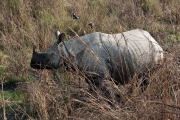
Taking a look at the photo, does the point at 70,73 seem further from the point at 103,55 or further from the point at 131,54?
the point at 131,54

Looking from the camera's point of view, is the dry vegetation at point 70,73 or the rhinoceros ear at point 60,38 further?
the rhinoceros ear at point 60,38

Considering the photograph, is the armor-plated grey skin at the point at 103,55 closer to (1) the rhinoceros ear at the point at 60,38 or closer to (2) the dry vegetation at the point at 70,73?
(1) the rhinoceros ear at the point at 60,38

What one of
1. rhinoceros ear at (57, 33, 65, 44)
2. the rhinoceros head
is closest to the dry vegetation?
the rhinoceros head

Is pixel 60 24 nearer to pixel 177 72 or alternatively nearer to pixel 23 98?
pixel 23 98

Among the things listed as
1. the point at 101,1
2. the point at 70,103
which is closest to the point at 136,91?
the point at 70,103

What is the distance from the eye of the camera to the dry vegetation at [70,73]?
132 inches

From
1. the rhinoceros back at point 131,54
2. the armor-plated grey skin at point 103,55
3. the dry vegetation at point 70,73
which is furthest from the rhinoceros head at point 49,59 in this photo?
the rhinoceros back at point 131,54

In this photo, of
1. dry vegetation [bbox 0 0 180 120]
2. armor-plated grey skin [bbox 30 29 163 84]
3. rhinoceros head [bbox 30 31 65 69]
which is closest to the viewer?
dry vegetation [bbox 0 0 180 120]

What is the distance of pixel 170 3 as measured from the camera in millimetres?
9203

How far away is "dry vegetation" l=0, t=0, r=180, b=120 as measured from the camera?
11.0 ft

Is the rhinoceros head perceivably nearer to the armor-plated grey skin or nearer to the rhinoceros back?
the armor-plated grey skin

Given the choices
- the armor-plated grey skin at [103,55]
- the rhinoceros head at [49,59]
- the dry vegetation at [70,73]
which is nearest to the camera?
the dry vegetation at [70,73]

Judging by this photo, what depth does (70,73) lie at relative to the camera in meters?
5.19

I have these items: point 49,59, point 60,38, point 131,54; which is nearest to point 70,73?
point 49,59
